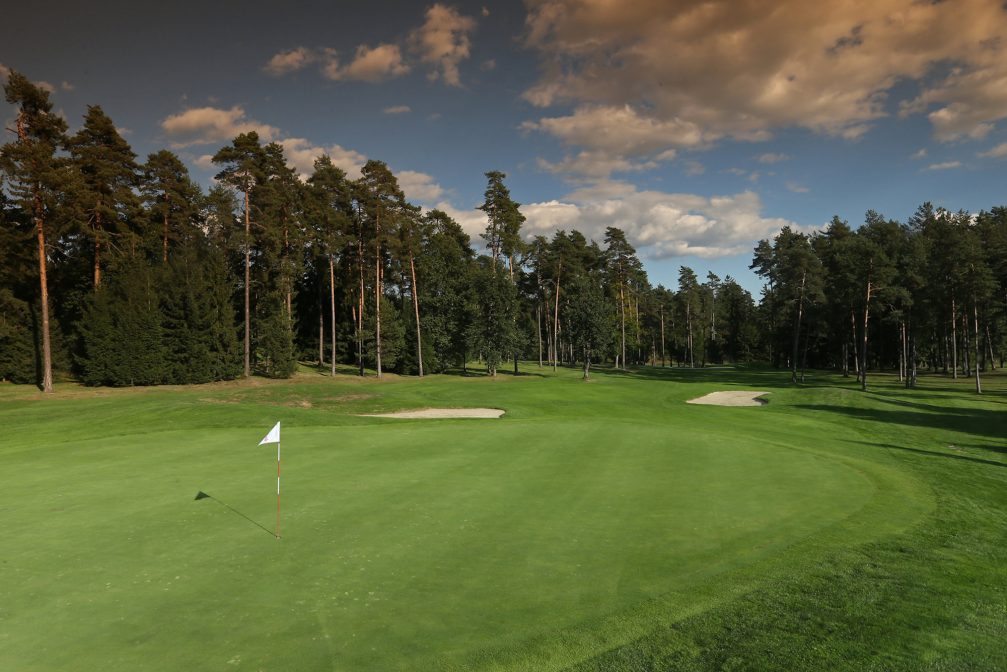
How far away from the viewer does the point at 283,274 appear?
4472cm

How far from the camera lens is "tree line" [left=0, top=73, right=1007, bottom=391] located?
36531 millimetres

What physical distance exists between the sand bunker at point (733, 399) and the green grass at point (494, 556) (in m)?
21.0

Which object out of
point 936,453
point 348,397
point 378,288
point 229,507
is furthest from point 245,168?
point 936,453

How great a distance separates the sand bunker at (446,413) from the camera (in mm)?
27766

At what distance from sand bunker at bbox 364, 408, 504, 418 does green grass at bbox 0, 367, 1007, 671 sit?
371 inches

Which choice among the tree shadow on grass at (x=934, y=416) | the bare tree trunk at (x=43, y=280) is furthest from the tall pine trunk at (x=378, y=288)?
the tree shadow on grass at (x=934, y=416)

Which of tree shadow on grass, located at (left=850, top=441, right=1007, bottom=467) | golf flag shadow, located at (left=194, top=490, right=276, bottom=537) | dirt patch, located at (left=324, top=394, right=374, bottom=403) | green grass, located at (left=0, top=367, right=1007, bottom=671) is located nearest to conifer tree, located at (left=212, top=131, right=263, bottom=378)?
dirt patch, located at (left=324, top=394, right=374, bottom=403)

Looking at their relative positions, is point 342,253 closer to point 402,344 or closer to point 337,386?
point 402,344

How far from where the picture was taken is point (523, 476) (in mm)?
13148

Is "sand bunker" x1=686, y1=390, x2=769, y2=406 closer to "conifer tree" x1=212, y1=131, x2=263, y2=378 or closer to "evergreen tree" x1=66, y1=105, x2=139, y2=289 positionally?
"conifer tree" x1=212, y1=131, x2=263, y2=378

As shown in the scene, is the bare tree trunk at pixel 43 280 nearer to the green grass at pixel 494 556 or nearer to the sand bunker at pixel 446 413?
the green grass at pixel 494 556

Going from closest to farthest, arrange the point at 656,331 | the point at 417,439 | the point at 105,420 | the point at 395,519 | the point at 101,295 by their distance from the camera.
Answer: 1. the point at 395,519
2. the point at 417,439
3. the point at 105,420
4. the point at 101,295
5. the point at 656,331

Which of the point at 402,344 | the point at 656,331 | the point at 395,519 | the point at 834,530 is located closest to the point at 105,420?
the point at 395,519

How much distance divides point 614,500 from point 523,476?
2643mm
